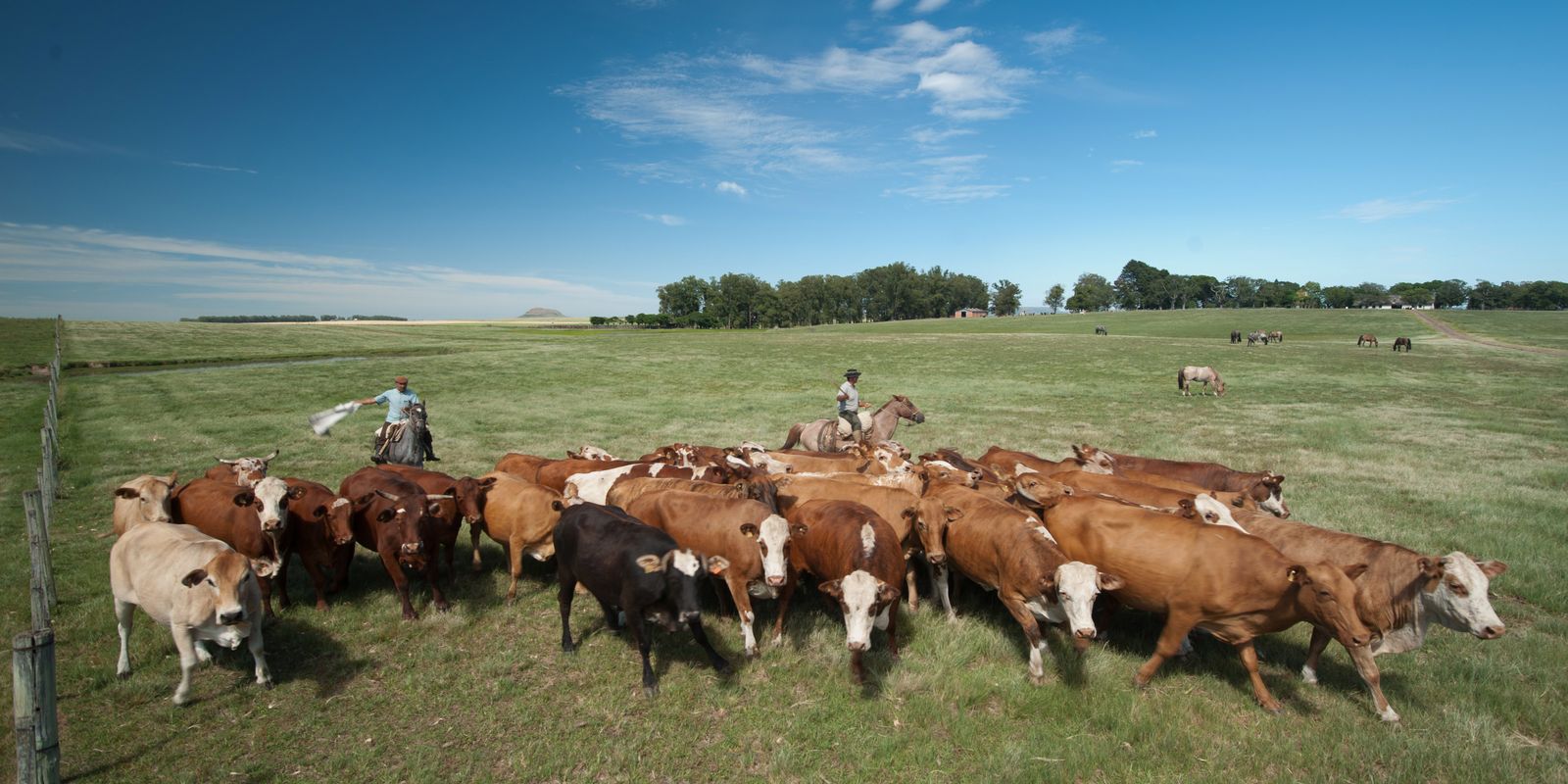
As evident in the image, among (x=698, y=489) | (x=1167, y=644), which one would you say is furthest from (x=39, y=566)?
(x=1167, y=644)

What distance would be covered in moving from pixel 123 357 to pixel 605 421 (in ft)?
146

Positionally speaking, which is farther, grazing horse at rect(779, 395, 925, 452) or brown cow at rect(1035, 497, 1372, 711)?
grazing horse at rect(779, 395, 925, 452)

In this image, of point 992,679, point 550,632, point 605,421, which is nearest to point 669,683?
point 550,632

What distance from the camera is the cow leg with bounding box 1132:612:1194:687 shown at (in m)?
6.20

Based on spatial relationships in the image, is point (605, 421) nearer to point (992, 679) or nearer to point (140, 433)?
point (140, 433)

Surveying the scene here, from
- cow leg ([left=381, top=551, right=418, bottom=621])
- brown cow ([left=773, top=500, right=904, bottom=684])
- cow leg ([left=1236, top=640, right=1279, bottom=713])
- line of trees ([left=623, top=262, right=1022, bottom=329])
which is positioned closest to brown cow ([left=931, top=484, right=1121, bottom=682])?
brown cow ([left=773, top=500, right=904, bottom=684])

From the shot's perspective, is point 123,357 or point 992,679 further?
point 123,357

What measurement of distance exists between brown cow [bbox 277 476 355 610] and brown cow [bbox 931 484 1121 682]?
23.8ft

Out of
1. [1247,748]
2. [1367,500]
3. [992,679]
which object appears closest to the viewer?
[1247,748]

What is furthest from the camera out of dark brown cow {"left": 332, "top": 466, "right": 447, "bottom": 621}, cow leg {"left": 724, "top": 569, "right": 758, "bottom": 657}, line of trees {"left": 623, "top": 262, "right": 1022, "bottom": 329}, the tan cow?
line of trees {"left": 623, "top": 262, "right": 1022, "bottom": 329}

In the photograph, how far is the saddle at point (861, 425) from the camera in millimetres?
17297

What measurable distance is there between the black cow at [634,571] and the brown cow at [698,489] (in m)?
1.60

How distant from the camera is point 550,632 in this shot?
25.3 ft

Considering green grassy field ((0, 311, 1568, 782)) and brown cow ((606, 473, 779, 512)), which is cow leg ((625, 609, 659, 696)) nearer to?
green grassy field ((0, 311, 1568, 782))
